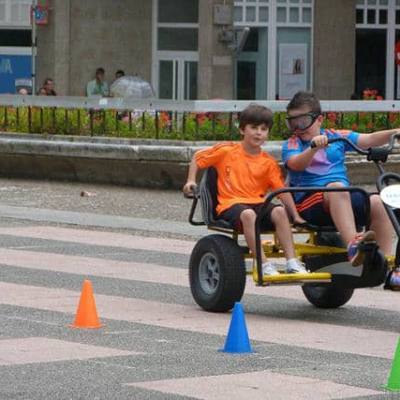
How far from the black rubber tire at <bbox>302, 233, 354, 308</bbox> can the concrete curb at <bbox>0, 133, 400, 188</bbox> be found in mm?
8889

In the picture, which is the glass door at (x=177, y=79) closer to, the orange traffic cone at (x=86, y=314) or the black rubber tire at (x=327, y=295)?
the black rubber tire at (x=327, y=295)

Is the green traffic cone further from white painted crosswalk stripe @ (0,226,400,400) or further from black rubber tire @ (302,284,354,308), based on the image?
black rubber tire @ (302,284,354,308)

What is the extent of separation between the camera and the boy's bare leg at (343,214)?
34.8 ft

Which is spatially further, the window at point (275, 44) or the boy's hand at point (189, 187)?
the window at point (275, 44)

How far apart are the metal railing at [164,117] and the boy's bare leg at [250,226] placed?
32.0ft

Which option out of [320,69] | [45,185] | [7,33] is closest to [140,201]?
[45,185]

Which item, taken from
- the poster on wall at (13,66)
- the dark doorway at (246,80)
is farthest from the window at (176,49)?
the poster on wall at (13,66)

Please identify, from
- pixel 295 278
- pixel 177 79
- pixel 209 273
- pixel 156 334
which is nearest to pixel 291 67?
pixel 177 79

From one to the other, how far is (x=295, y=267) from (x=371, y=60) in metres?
28.4

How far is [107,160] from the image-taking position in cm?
2198

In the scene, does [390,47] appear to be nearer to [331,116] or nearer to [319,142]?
[331,116]

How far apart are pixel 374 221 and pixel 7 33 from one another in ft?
107

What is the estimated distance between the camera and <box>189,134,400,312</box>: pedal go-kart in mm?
10368

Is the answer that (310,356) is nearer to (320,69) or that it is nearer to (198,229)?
(198,229)
